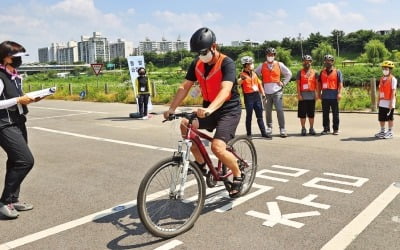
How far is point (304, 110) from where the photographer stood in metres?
9.44

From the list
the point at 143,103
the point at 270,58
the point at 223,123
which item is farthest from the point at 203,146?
the point at 143,103

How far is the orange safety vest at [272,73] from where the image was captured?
919 cm

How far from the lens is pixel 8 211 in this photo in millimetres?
4527

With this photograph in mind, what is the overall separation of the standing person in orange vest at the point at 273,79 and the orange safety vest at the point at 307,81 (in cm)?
29

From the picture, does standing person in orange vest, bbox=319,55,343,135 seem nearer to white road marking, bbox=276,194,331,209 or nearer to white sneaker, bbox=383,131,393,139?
white sneaker, bbox=383,131,393,139

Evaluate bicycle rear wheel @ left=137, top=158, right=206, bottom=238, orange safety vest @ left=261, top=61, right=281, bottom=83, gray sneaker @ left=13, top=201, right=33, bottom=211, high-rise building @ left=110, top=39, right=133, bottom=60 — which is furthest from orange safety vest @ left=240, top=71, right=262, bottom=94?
high-rise building @ left=110, top=39, right=133, bottom=60

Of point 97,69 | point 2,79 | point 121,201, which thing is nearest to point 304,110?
point 121,201

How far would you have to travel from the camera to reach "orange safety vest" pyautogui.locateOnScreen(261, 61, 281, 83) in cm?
919

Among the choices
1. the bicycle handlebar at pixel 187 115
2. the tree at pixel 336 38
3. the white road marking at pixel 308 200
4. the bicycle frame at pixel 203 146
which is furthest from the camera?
the tree at pixel 336 38

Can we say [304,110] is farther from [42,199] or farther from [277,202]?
[42,199]

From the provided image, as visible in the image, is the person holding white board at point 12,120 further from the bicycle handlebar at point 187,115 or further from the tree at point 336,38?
the tree at point 336,38

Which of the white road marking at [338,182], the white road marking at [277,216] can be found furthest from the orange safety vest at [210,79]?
the white road marking at [338,182]

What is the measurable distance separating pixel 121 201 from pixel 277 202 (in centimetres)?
188

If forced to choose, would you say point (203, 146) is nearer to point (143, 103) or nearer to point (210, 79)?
point (210, 79)
